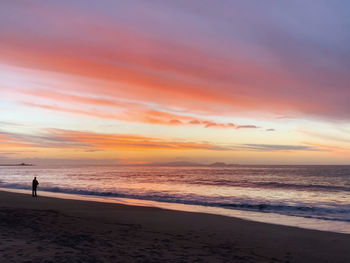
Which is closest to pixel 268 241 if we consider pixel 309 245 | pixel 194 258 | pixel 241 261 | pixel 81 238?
pixel 309 245

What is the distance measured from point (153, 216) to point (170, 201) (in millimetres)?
11142

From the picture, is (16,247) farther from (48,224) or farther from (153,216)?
(153,216)

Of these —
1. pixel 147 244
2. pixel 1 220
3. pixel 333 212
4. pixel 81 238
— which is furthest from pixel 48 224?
pixel 333 212

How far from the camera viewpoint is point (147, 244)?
33.2ft

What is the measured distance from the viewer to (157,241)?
35.2 ft

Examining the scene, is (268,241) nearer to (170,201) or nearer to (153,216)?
(153,216)

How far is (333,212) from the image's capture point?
22031 millimetres

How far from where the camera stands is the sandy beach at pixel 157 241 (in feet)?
27.9

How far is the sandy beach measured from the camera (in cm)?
850

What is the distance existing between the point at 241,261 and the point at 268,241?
11.1 feet

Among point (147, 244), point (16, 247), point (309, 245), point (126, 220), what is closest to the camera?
point (16, 247)

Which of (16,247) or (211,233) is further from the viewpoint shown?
(211,233)

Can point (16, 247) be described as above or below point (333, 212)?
above

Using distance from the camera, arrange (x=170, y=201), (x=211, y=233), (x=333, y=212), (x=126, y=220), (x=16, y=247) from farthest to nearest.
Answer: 1. (x=170, y=201)
2. (x=333, y=212)
3. (x=126, y=220)
4. (x=211, y=233)
5. (x=16, y=247)
